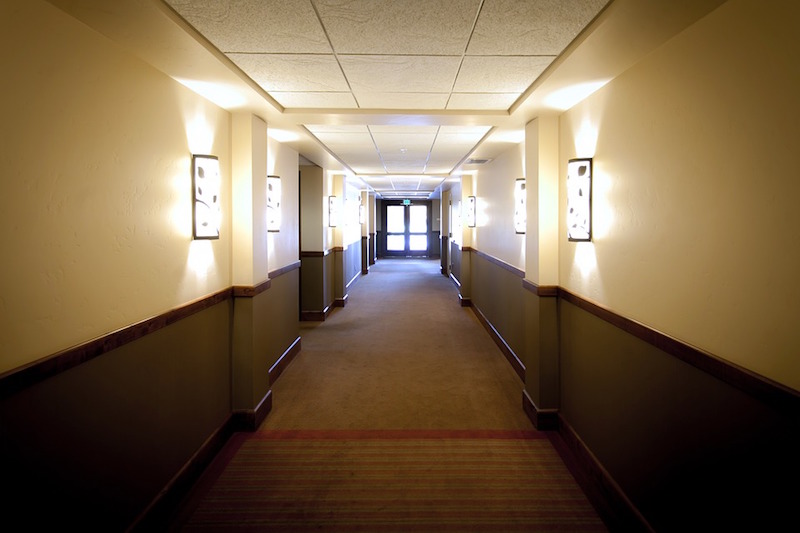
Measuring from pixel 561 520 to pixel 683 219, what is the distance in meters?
1.60

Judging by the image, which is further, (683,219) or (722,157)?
(683,219)

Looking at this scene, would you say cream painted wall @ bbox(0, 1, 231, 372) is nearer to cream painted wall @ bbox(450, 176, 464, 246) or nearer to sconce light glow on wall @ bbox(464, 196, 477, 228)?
→ sconce light glow on wall @ bbox(464, 196, 477, 228)

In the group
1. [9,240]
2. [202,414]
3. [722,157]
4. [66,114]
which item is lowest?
[202,414]

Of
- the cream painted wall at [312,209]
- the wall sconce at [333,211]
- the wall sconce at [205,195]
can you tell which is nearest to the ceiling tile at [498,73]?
the wall sconce at [205,195]

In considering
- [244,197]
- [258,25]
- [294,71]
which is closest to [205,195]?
[244,197]

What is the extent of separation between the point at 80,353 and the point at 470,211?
6.50 m

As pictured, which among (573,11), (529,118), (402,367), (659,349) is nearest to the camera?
(573,11)

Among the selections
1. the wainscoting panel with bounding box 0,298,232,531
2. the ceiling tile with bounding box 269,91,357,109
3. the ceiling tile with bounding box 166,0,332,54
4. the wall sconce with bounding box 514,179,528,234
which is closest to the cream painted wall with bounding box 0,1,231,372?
the wainscoting panel with bounding box 0,298,232,531

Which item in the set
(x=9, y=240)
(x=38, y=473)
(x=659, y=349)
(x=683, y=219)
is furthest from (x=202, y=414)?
(x=683, y=219)

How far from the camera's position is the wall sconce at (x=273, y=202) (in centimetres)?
404

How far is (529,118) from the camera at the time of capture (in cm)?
342

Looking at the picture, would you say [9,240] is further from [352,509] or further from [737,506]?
[737,506]

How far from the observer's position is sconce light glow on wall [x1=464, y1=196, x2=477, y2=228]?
24.5 feet

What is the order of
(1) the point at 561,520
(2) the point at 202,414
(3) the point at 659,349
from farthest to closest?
(2) the point at 202,414
(1) the point at 561,520
(3) the point at 659,349
